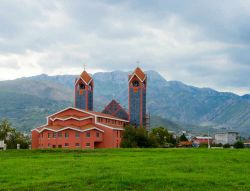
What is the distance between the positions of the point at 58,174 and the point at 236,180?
858 cm

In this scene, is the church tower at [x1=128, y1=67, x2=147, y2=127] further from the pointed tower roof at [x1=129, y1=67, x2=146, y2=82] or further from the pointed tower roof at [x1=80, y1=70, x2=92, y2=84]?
the pointed tower roof at [x1=80, y1=70, x2=92, y2=84]

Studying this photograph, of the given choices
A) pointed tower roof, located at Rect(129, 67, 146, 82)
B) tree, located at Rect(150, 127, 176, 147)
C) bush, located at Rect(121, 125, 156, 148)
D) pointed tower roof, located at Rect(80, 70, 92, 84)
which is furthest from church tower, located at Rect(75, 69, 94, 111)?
bush, located at Rect(121, 125, 156, 148)

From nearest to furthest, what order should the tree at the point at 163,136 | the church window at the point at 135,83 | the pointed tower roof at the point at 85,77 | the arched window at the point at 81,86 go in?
the tree at the point at 163,136 → the church window at the point at 135,83 → the pointed tower roof at the point at 85,77 → the arched window at the point at 81,86

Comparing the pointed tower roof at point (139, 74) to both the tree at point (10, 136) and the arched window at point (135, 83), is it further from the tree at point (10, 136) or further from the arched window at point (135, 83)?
the tree at point (10, 136)

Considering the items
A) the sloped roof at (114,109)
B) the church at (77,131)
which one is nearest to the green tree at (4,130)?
the church at (77,131)

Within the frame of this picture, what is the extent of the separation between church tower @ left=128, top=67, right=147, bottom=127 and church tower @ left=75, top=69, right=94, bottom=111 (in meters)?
13.4

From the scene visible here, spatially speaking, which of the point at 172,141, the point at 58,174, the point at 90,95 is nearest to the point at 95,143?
the point at 172,141

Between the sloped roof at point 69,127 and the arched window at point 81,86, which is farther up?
the arched window at point 81,86

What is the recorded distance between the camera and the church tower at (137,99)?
117 m

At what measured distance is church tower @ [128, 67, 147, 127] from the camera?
117 m

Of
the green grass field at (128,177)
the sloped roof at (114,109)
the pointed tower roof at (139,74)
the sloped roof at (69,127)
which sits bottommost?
the green grass field at (128,177)

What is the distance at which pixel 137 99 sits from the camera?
118 metres

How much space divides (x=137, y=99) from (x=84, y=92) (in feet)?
55.0

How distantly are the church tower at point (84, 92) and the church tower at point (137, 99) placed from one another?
13.4 meters
